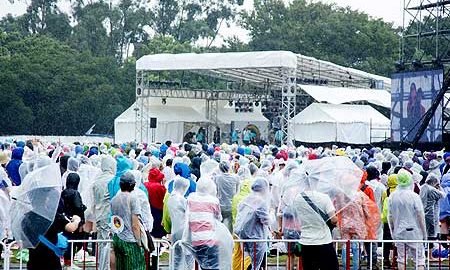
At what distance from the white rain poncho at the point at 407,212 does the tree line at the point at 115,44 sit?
135 feet

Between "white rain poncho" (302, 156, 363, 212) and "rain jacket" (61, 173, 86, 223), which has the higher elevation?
"white rain poncho" (302, 156, 363, 212)

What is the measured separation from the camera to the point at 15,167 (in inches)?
637

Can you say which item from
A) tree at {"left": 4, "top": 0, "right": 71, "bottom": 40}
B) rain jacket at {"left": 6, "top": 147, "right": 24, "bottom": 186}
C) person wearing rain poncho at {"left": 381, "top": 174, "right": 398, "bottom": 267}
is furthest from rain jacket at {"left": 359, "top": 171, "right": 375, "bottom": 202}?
tree at {"left": 4, "top": 0, "right": 71, "bottom": 40}

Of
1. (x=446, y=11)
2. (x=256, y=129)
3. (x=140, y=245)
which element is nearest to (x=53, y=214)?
(x=140, y=245)

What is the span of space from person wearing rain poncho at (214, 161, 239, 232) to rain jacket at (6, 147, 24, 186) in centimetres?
359

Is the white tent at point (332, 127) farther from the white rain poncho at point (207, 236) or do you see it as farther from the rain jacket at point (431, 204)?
the white rain poncho at point (207, 236)

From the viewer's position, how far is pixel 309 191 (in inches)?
400

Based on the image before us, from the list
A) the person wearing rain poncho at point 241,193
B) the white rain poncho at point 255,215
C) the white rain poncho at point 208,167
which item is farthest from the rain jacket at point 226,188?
the white rain poncho at point 255,215

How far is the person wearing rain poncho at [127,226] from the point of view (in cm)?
931

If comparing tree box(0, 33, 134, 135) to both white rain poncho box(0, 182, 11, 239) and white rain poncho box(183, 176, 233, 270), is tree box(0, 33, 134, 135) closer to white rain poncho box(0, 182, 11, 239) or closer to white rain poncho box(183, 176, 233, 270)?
white rain poncho box(0, 182, 11, 239)

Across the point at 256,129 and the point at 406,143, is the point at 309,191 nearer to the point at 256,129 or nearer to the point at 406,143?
the point at 406,143

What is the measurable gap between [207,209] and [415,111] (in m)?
24.0

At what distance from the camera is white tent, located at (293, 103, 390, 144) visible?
135ft

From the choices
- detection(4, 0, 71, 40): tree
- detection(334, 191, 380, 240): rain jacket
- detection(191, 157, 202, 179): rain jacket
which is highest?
detection(4, 0, 71, 40): tree
